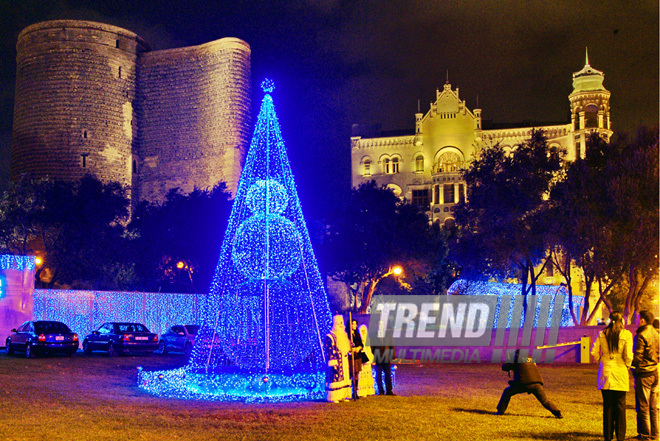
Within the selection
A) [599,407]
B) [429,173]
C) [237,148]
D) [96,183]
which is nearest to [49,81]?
[237,148]

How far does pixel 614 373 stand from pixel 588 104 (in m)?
50.6

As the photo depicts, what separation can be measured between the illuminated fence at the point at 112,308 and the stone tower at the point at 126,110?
1121 inches

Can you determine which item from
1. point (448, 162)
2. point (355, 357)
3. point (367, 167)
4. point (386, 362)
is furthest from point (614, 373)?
point (367, 167)

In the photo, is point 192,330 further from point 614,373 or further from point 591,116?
point 591,116

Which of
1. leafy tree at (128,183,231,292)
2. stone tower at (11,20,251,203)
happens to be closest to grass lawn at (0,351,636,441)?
leafy tree at (128,183,231,292)

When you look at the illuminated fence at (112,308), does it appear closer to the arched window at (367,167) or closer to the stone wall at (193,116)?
the stone wall at (193,116)

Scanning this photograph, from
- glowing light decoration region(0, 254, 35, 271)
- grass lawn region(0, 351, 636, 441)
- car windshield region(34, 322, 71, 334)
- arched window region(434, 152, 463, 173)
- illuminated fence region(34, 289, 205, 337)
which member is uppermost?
arched window region(434, 152, 463, 173)

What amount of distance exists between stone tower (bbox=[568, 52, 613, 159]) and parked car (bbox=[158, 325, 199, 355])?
3935 cm

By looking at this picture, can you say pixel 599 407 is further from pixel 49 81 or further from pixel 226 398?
pixel 49 81

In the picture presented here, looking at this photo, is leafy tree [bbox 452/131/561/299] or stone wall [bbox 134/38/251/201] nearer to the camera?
leafy tree [bbox 452/131/561/299]

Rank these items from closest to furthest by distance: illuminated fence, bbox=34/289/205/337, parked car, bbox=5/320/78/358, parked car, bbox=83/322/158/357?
parked car, bbox=5/320/78/358 → parked car, bbox=83/322/158/357 → illuminated fence, bbox=34/289/205/337

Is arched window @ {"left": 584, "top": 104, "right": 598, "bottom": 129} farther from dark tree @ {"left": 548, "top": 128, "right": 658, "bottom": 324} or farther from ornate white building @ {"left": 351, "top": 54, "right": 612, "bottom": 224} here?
dark tree @ {"left": 548, "top": 128, "right": 658, "bottom": 324}

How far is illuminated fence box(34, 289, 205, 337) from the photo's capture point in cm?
2762

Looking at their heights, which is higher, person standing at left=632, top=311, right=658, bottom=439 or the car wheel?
person standing at left=632, top=311, right=658, bottom=439
